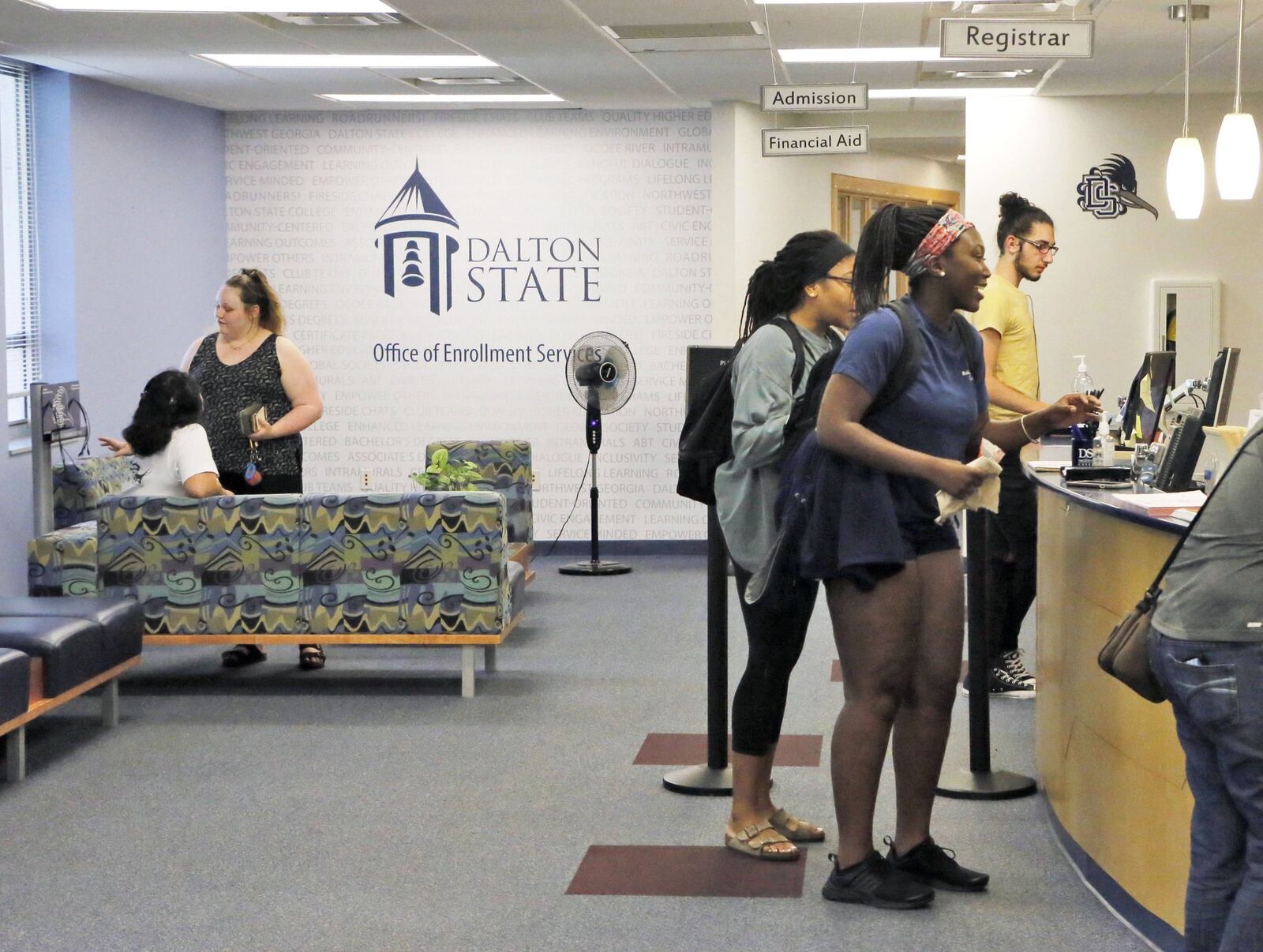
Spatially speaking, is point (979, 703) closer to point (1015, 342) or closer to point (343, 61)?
point (1015, 342)

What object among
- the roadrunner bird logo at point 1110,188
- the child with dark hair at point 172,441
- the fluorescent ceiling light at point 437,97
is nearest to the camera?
the child with dark hair at point 172,441

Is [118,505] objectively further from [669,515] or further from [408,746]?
[669,515]

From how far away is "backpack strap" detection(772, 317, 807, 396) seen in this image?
12.2 feet

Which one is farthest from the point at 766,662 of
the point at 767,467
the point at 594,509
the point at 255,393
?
the point at 594,509

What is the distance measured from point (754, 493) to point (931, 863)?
98 cm

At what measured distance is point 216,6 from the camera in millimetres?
6074

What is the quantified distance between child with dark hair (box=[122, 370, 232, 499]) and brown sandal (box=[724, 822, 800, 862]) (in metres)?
2.89

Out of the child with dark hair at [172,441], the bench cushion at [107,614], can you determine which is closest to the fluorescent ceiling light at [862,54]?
Answer: the child with dark hair at [172,441]

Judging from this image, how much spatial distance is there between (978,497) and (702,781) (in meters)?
1.64

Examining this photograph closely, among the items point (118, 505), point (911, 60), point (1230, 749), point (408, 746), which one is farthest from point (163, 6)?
point (1230, 749)

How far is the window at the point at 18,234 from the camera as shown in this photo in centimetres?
770

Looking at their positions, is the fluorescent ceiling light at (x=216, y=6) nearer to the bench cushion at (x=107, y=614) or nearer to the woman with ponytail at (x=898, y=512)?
the bench cushion at (x=107, y=614)

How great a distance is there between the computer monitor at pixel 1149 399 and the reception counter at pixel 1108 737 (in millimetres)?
1066

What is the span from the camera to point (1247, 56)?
7273 millimetres
